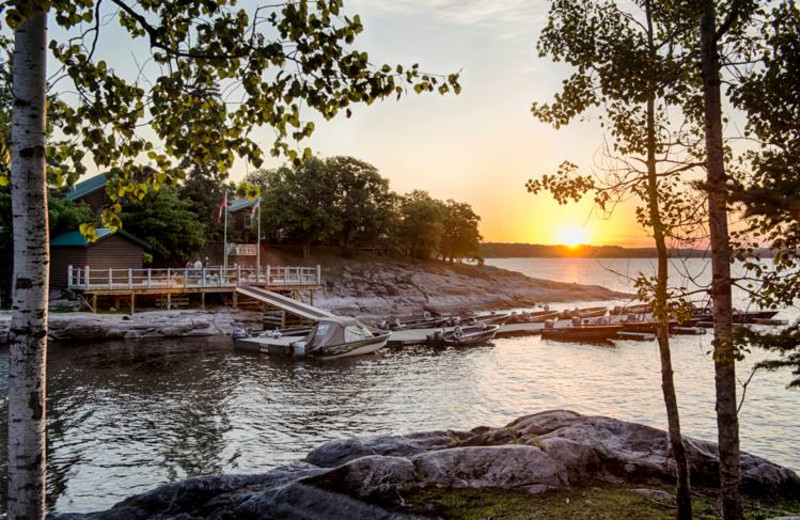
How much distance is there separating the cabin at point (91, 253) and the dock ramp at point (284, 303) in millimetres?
8583

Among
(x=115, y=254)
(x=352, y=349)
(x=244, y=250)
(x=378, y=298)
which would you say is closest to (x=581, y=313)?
(x=378, y=298)

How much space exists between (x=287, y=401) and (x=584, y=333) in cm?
2768

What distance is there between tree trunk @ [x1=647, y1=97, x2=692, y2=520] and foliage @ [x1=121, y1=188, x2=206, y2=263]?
43.8m

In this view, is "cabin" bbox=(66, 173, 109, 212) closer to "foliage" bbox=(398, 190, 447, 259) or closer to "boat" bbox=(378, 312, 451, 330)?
"boat" bbox=(378, 312, 451, 330)

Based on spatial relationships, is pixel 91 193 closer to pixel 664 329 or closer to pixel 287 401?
pixel 287 401

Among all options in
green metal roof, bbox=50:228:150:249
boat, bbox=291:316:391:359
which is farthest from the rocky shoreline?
boat, bbox=291:316:391:359

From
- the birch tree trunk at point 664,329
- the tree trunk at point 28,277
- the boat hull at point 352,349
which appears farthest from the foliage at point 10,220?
the birch tree trunk at point 664,329

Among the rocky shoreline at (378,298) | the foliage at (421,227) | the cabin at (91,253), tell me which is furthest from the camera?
the foliage at (421,227)

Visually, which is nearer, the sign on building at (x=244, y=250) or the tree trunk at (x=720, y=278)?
the tree trunk at (x=720, y=278)

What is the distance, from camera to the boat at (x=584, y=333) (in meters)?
43.1

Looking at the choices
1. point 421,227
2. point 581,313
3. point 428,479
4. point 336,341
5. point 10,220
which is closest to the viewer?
point 428,479

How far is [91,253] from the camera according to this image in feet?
138

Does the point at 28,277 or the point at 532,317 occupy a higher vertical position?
the point at 28,277

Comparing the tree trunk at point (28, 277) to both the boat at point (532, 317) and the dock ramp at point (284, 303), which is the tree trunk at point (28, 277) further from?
the boat at point (532, 317)
